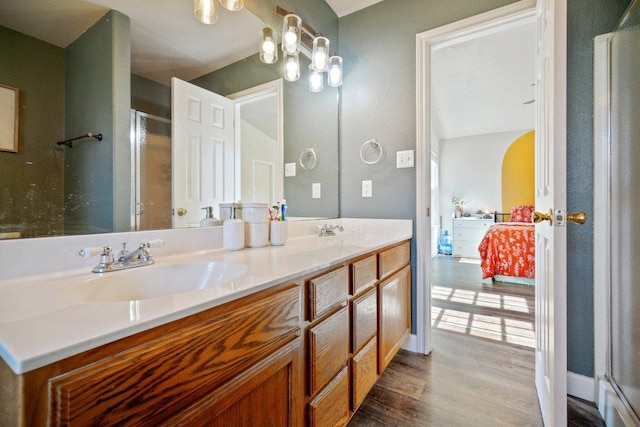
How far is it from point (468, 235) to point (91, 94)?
224 inches

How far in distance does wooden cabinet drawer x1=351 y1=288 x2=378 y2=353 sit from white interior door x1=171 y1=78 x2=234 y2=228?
739 mm

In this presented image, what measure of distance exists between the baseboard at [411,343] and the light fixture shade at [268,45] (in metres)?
1.92

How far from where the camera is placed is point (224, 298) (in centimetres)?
60

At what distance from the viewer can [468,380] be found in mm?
1567

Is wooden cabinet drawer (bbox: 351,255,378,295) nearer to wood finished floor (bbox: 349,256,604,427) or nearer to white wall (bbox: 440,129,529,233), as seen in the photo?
wood finished floor (bbox: 349,256,604,427)

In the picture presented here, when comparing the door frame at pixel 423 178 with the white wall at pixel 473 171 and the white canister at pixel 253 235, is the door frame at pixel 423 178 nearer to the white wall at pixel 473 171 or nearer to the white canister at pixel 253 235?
the white canister at pixel 253 235

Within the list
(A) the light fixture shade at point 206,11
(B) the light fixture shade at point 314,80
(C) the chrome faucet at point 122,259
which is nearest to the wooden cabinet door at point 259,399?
(C) the chrome faucet at point 122,259

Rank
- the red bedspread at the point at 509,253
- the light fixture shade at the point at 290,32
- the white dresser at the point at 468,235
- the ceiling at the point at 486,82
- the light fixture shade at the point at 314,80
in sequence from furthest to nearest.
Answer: the white dresser at the point at 468,235, the red bedspread at the point at 509,253, the ceiling at the point at 486,82, the light fixture shade at the point at 314,80, the light fixture shade at the point at 290,32

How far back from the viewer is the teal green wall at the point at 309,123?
1747 millimetres

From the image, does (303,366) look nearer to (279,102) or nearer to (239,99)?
(239,99)

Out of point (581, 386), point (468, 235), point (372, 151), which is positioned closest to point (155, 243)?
point (372, 151)

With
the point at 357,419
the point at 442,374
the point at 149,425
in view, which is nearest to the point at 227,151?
the point at 149,425

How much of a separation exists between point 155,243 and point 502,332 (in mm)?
2383

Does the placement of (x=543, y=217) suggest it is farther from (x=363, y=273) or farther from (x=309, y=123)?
(x=309, y=123)
